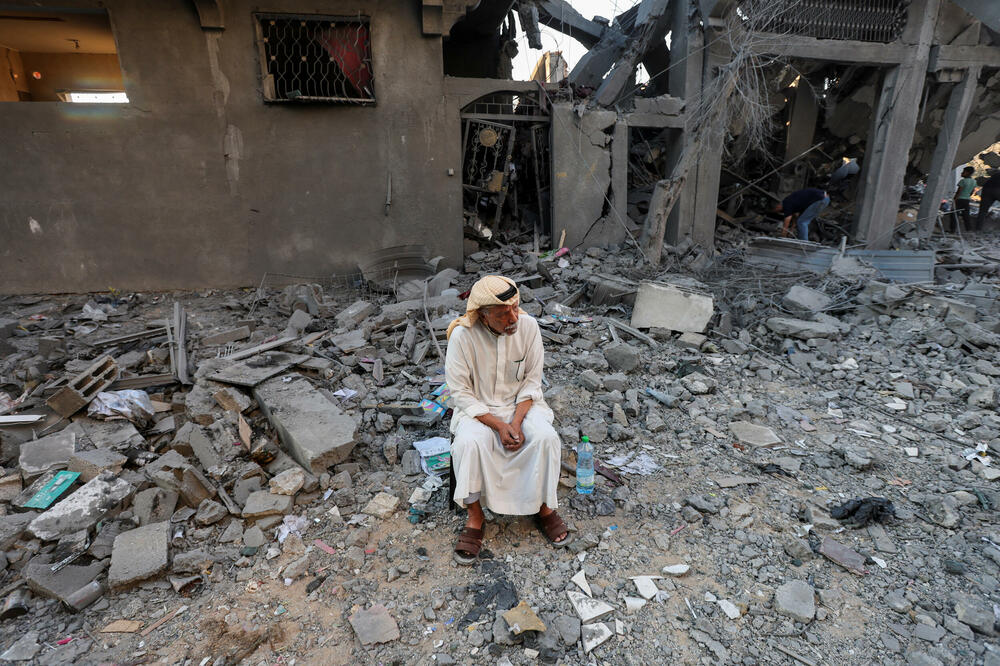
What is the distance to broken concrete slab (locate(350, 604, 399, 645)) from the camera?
244cm

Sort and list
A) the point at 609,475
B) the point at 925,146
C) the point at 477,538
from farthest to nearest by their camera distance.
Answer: the point at 925,146, the point at 609,475, the point at 477,538

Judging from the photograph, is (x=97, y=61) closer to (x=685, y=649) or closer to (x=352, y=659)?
(x=352, y=659)

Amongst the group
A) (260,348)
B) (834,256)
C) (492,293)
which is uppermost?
(492,293)

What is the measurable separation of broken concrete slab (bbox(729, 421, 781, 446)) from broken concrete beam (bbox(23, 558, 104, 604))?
437 centimetres

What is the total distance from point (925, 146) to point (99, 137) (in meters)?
18.0

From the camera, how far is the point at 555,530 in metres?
3.00

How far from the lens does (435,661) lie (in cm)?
234

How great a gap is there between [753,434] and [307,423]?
351 cm

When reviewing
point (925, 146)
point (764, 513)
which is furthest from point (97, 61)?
point (925, 146)

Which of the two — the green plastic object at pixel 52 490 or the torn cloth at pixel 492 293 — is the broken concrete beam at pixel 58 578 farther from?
the torn cloth at pixel 492 293

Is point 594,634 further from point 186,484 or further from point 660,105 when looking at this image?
point 660,105

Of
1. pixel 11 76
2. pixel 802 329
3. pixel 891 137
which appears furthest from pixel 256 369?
pixel 891 137

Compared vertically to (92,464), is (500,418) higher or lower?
higher

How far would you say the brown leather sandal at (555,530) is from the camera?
9.78 ft
